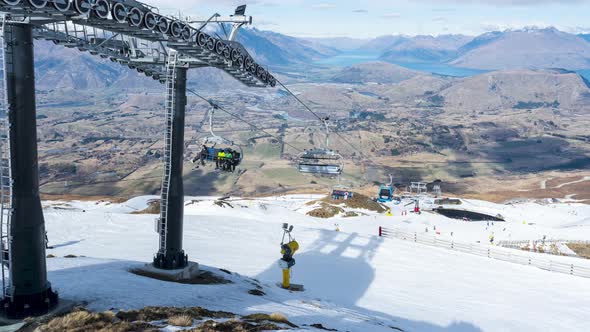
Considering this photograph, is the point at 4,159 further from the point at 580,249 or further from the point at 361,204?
the point at 361,204

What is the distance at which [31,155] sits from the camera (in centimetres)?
1253

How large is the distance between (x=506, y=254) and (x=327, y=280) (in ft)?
52.5

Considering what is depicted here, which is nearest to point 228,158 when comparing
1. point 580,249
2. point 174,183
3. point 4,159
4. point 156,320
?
point 174,183

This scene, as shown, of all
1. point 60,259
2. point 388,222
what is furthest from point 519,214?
point 60,259

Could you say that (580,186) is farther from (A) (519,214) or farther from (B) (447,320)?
(B) (447,320)

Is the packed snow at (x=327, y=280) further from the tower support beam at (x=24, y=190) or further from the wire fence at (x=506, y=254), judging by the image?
the tower support beam at (x=24, y=190)

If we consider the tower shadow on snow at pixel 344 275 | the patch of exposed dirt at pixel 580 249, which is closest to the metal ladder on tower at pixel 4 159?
the tower shadow on snow at pixel 344 275

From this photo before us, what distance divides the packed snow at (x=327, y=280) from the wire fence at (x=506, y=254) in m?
1.23

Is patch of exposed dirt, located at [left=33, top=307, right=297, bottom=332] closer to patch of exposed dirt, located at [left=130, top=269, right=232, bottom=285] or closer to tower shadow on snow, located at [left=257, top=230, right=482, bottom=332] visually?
tower shadow on snow, located at [left=257, top=230, right=482, bottom=332]

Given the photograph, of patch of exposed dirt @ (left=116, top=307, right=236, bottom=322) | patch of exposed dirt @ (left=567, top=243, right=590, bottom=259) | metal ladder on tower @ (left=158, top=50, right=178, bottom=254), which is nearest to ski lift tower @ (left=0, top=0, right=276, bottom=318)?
metal ladder on tower @ (left=158, top=50, right=178, bottom=254)

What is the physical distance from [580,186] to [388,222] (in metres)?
93.2

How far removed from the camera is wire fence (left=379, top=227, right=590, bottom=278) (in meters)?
31.5

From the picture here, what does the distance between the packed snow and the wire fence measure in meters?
1.23

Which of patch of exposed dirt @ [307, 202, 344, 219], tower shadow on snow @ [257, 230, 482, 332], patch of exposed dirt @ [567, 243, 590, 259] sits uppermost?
tower shadow on snow @ [257, 230, 482, 332]
